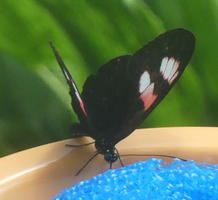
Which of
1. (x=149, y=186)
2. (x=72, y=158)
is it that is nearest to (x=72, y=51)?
(x=72, y=158)

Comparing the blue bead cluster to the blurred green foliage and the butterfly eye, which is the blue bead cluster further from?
the blurred green foliage

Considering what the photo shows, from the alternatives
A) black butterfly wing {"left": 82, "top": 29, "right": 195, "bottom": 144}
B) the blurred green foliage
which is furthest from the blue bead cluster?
the blurred green foliage

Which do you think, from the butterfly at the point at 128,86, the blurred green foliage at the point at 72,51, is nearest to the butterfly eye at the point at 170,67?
the butterfly at the point at 128,86

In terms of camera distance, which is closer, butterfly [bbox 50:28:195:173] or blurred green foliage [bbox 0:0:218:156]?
butterfly [bbox 50:28:195:173]

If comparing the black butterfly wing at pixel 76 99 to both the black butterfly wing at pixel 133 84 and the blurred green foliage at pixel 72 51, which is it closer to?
the black butterfly wing at pixel 133 84

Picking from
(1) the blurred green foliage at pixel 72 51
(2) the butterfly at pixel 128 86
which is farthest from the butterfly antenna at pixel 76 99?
(1) the blurred green foliage at pixel 72 51

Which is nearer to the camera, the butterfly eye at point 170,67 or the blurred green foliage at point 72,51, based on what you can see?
the butterfly eye at point 170,67

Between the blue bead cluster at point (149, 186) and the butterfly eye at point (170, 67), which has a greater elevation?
the butterfly eye at point (170, 67)

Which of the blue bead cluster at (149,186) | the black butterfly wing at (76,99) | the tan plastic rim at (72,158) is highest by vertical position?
the black butterfly wing at (76,99)

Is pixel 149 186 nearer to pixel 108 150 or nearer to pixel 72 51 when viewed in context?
pixel 108 150
